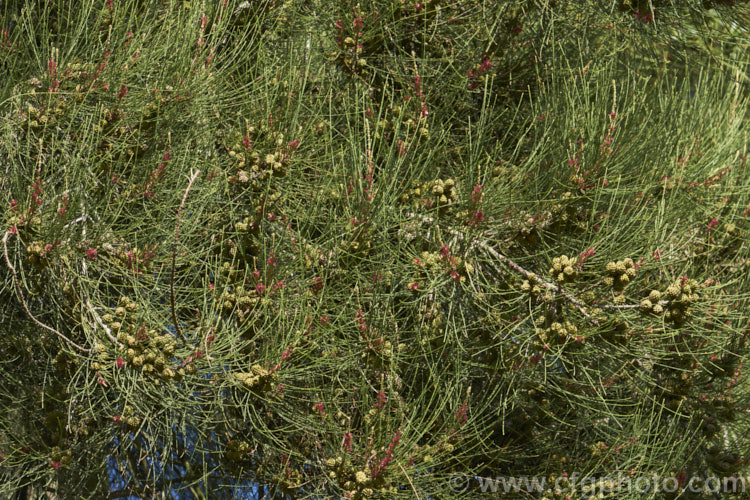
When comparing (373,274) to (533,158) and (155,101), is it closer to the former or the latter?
(533,158)

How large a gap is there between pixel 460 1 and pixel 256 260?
102 cm

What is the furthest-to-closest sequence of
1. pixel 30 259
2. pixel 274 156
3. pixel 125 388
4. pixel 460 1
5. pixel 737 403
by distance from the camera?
pixel 460 1 → pixel 737 403 → pixel 274 156 → pixel 125 388 → pixel 30 259

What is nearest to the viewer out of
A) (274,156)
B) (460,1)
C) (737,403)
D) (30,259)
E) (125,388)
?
Answer: (30,259)

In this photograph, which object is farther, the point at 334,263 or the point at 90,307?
the point at 334,263

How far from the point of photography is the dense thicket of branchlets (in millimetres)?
1658

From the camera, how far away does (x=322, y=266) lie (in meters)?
1.89

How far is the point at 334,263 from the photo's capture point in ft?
6.17

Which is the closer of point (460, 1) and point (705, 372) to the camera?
point (705, 372)

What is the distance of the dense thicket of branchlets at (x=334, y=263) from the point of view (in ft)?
5.44

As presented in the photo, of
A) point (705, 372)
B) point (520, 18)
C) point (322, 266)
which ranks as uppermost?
point (520, 18)

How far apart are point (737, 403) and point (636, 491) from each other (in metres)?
0.45

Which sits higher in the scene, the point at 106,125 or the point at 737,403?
the point at 106,125

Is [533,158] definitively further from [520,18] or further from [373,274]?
[520,18]

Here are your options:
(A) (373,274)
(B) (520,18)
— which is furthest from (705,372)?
(B) (520,18)
